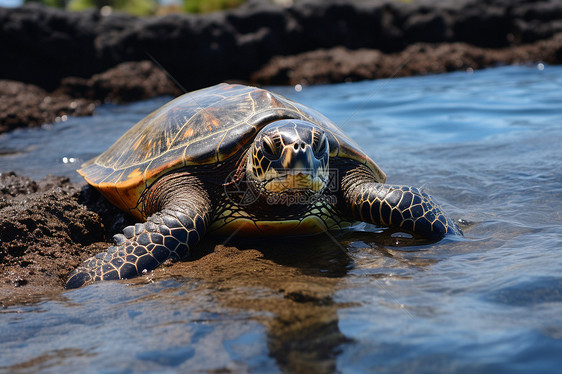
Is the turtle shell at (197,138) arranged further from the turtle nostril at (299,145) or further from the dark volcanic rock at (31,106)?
the dark volcanic rock at (31,106)

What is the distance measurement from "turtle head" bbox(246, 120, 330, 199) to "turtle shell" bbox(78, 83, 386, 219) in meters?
0.51

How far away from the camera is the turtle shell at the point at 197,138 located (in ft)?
13.2

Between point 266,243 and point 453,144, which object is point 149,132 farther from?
point 453,144

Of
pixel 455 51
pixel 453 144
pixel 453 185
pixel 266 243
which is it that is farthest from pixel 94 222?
pixel 455 51

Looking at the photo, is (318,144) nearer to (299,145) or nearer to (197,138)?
(299,145)

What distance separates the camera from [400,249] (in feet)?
12.3

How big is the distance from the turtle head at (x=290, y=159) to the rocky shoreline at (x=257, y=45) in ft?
28.6

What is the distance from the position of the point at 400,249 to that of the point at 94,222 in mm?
2665

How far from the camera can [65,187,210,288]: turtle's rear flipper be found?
3.36 m

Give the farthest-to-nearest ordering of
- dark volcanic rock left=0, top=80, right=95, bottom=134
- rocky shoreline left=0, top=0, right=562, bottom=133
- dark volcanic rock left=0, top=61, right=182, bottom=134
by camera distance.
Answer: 1. rocky shoreline left=0, top=0, right=562, bottom=133
2. dark volcanic rock left=0, top=61, right=182, bottom=134
3. dark volcanic rock left=0, top=80, right=95, bottom=134

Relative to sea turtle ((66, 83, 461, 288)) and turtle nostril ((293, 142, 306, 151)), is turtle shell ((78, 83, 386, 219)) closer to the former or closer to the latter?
sea turtle ((66, 83, 461, 288))

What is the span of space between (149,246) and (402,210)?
1940 millimetres

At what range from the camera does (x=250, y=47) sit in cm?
1566

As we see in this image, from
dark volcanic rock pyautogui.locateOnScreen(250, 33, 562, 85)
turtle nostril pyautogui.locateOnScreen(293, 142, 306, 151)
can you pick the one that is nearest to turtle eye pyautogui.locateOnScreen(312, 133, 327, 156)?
turtle nostril pyautogui.locateOnScreen(293, 142, 306, 151)
